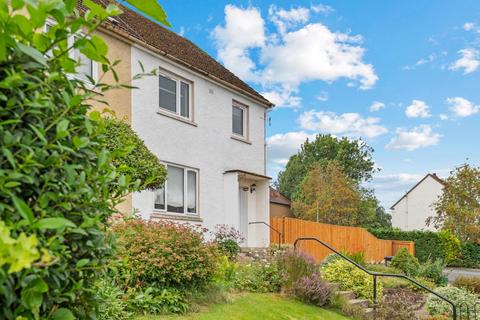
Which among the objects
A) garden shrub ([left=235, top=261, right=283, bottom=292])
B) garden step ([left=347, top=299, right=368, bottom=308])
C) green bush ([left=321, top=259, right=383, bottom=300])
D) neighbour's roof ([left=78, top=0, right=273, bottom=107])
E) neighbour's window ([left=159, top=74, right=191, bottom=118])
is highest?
neighbour's roof ([left=78, top=0, right=273, bottom=107])

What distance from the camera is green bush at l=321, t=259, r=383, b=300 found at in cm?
1162

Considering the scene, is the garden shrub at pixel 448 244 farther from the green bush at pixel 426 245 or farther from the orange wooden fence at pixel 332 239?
the orange wooden fence at pixel 332 239

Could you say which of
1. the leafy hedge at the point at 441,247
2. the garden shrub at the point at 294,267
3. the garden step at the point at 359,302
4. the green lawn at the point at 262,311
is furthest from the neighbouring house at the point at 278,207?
the green lawn at the point at 262,311

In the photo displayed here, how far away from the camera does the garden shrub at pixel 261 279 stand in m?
10.1

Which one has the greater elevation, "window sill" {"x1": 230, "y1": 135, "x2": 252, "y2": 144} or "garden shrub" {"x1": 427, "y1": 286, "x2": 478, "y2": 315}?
"window sill" {"x1": 230, "y1": 135, "x2": 252, "y2": 144}

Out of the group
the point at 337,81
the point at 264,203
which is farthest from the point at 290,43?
the point at 337,81

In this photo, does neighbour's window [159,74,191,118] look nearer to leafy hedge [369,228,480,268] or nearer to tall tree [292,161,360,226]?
leafy hedge [369,228,480,268]

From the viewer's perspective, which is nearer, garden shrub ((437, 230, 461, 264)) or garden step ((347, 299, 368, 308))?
garden step ((347, 299, 368, 308))

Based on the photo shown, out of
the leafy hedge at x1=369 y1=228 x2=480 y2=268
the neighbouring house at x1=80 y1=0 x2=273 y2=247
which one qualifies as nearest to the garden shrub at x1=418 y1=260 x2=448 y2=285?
the neighbouring house at x1=80 y1=0 x2=273 y2=247

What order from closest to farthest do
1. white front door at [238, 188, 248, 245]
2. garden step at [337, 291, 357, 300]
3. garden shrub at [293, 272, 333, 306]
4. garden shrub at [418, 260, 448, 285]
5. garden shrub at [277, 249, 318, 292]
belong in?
garden shrub at [293, 272, 333, 306], garden shrub at [277, 249, 318, 292], garden step at [337, 291, 357, 300], garden shrub at [418, 260, 448, 285], white front door at [238, 188, 248, 245]

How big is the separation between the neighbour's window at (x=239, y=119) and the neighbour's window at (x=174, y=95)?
9.00ft

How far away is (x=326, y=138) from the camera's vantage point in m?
57.4

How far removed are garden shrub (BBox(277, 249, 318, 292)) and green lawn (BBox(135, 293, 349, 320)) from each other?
436 millimetres

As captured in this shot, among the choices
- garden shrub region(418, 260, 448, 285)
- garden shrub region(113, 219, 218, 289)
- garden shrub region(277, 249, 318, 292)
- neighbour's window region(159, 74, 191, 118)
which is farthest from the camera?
garden shrub region(418, 260, 448, 285)
